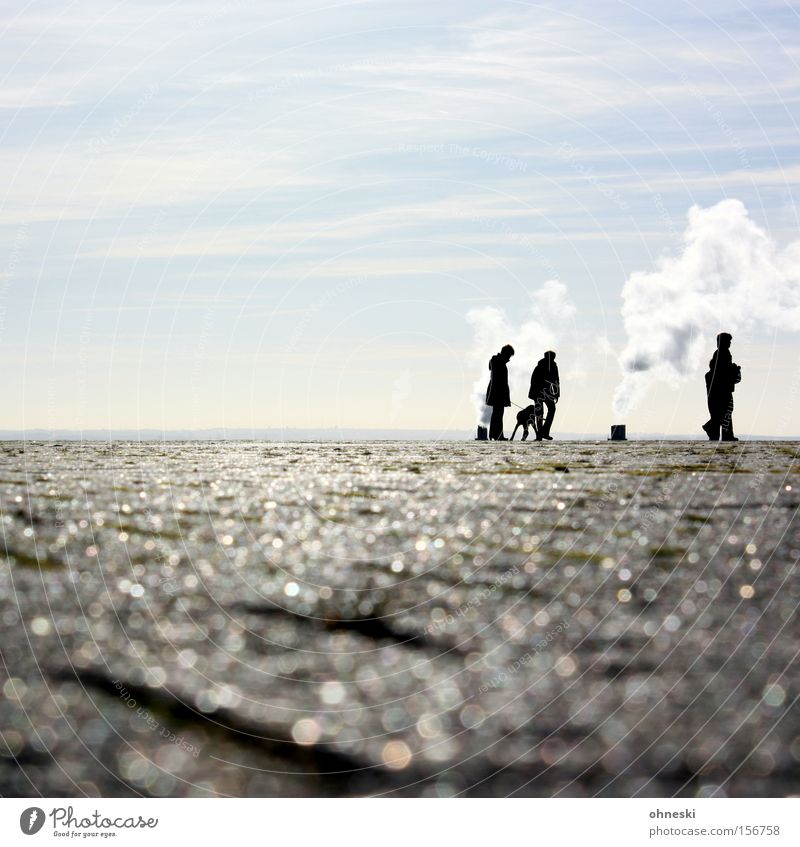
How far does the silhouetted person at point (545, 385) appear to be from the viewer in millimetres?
27031

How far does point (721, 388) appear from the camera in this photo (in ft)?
84.7

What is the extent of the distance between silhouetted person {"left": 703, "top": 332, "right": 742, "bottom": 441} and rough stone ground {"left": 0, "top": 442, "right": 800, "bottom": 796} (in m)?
19.8

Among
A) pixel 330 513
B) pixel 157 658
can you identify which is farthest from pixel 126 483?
pixel 157 658

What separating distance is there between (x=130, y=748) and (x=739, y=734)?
1.34m

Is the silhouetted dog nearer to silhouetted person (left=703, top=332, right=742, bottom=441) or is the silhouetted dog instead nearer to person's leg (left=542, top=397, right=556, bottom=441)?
person's leg (left=542, top=397, right=556, bottom=441)

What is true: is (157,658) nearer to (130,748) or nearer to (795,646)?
(130,748)

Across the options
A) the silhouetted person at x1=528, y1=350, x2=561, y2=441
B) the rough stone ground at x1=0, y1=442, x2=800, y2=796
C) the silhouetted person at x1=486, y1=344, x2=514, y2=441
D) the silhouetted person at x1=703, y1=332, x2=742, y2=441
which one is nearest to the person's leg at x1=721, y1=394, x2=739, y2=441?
the silhouetted person at x1=703, y1=332, x2=742, y2=441

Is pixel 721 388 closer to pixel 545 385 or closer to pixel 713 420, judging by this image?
pixel 713 420

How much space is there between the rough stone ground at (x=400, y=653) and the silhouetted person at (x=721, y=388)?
64.9ft

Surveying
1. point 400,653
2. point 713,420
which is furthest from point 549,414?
point 400,653

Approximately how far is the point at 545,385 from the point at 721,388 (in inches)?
158

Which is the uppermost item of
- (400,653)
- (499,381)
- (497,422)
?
(499,381)

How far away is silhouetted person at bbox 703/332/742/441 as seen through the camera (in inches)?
1017

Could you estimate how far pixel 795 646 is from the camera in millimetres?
3357
